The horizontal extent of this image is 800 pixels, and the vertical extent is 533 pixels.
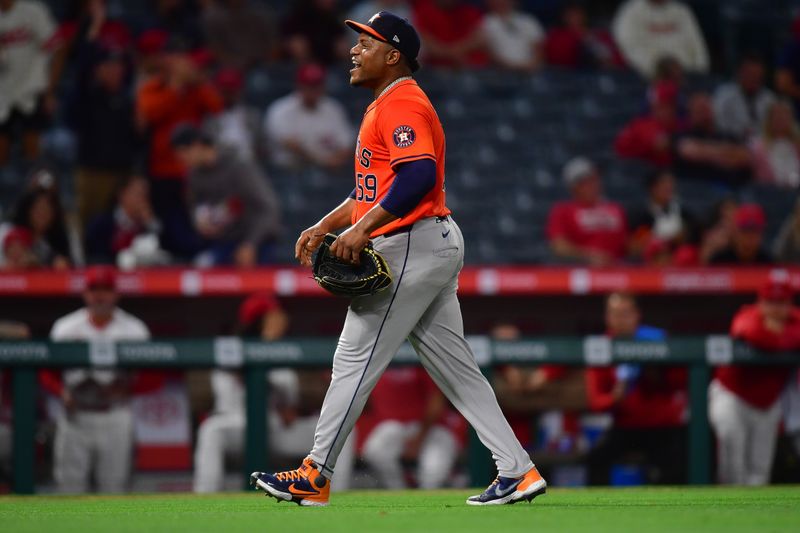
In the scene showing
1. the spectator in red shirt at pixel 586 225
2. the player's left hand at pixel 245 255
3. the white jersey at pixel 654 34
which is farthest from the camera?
the white jersey at pixel 654 34

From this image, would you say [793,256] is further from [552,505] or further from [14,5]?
[14,5]

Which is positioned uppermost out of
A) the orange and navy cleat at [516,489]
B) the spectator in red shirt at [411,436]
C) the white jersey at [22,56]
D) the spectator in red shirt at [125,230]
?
the white jersey at [22,56]

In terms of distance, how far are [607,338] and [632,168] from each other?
4.74 metres

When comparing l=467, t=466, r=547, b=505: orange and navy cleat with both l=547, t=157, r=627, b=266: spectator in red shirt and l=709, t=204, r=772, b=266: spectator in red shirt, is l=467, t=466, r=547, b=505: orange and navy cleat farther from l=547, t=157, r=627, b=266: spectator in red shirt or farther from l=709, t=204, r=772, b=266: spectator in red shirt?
l=547, t=157, r=627, b=266: spectator in red shirt

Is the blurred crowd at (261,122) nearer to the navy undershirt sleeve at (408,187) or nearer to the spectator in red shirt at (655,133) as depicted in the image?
the spectator in red shirt at (655,133)

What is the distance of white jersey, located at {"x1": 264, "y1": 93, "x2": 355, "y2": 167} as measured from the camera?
10.7m

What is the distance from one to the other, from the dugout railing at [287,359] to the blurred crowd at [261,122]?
5.29 ft

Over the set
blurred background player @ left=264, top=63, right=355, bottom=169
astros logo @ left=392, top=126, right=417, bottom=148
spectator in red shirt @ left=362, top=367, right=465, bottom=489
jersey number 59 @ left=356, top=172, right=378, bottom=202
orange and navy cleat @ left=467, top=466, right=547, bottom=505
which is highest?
blurred background player @ left=264, top=63, right=355, bottom=169

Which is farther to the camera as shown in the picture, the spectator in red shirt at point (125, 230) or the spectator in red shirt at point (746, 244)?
the spectator in red shirt at point (746, 244)

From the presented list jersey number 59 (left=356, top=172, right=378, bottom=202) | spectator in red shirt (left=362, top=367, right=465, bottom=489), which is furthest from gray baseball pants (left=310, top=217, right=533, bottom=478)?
spectator in red shirt (left=362, top=367, right=465, bottom=489)

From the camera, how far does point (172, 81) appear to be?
10.2 metres

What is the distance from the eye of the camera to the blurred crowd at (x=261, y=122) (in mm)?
9203

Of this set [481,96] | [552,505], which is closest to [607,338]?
[552,505]

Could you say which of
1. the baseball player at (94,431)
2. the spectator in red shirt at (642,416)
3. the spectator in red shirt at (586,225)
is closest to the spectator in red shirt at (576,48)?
the spectator in red shirt at (586,225)
